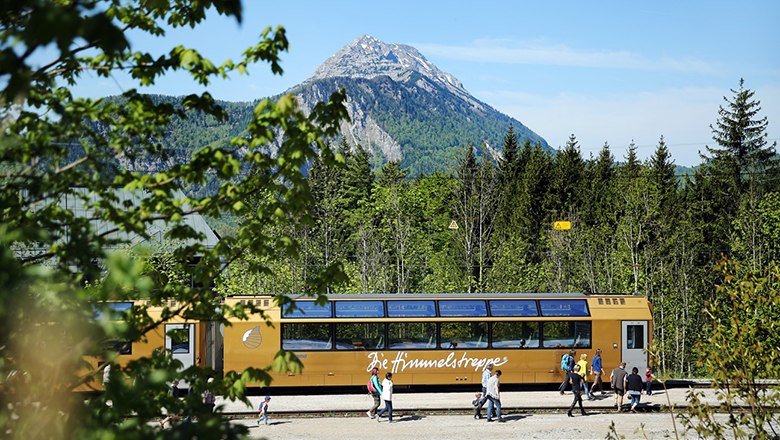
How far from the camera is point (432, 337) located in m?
27.4

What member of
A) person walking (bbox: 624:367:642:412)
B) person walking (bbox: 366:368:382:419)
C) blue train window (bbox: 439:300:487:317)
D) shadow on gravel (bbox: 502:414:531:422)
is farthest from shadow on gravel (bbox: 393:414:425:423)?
person walking (bbox: 624:367:642:412)

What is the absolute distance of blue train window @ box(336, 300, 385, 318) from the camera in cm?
2705

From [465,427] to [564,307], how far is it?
24.4 ft

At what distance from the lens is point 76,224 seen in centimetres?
607

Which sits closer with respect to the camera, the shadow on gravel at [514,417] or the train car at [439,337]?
the shadow on gravel at [514,417]

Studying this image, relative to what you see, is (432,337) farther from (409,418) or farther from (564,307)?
(564,307)

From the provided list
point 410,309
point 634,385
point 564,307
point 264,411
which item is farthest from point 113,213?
point 564,307

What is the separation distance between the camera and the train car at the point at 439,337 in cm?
2697

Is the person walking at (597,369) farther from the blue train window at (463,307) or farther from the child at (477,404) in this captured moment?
the child at (477,404)

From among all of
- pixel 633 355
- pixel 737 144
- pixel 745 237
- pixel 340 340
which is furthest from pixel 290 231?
pixel 737 144

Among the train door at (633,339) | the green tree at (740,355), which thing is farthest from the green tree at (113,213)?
the train door at (633,339)

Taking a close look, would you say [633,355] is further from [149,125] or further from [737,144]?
[737,144]

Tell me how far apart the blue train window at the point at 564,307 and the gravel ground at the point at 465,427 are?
447 centimetres

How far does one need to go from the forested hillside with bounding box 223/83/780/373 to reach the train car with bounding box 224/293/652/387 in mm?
10747
